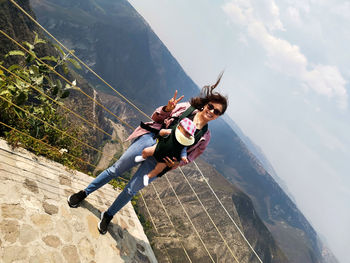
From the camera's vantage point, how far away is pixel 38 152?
11.8ft

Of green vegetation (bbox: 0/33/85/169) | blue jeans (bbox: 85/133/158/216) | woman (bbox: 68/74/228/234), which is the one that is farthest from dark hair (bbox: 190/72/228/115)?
green vegetation (bbox: 0/33/85/169)

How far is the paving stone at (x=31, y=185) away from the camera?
9.33ft

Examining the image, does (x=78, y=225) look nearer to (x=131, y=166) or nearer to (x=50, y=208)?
(x=50, y=208)

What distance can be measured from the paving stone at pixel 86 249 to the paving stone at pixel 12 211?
2.61 ft

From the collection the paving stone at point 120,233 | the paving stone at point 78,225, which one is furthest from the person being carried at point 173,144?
the paving stone at point 120,233

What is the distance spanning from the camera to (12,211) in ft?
7.95

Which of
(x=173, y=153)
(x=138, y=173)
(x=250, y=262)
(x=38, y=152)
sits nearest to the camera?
(x=173, y=153)

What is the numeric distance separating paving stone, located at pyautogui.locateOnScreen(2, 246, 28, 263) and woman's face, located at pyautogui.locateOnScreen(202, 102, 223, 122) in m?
2.30

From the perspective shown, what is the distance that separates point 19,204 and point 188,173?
128543mm

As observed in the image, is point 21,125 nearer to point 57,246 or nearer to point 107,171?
point 107,171

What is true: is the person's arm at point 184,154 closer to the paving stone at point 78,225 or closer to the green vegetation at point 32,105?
the paving stone at point 78,225

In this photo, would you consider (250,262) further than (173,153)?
Yes

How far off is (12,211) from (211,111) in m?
2.44

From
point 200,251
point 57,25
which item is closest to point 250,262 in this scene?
point 200,251
